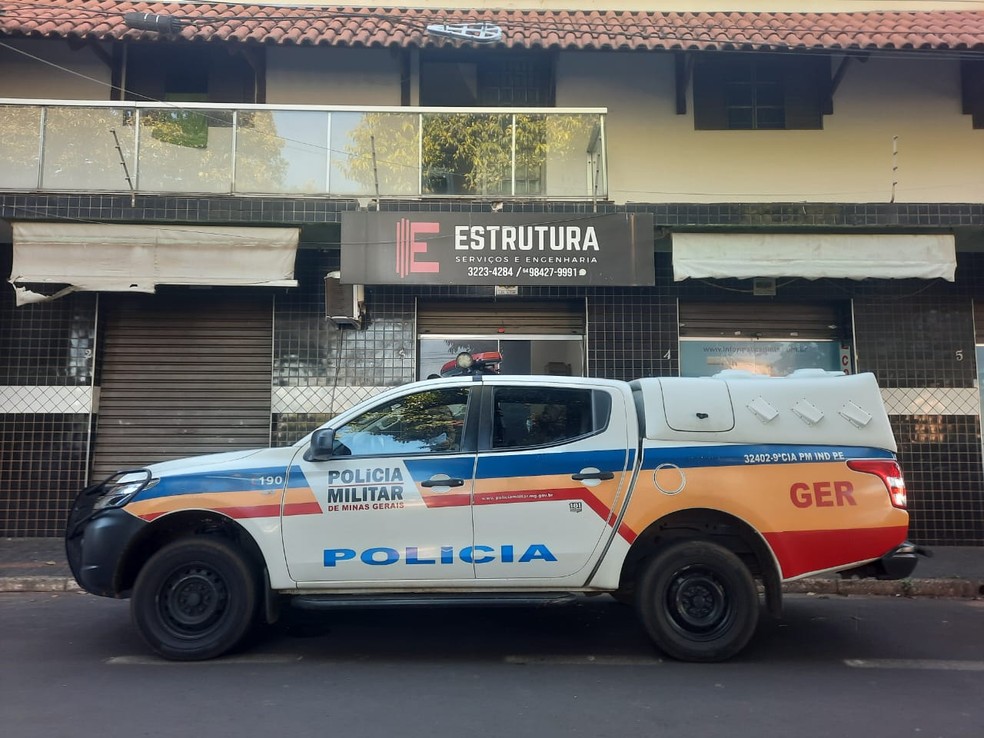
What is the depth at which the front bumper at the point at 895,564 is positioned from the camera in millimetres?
5184

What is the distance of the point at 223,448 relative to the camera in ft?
32.7

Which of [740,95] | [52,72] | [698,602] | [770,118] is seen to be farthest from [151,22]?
[698,602]

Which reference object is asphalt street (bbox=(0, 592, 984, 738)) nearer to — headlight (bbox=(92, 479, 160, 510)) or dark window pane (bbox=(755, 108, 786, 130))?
headlight (bbox=(92, 479, 160, 510))

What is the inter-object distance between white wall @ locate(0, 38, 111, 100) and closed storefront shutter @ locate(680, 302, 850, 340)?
8479 millimetres

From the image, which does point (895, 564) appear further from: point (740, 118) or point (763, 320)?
point (740, 118)

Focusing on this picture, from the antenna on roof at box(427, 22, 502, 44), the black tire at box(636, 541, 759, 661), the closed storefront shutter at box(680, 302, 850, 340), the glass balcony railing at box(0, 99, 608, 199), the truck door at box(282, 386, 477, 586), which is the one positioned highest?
the antenna on roof at box(427, 22, 502, 44)

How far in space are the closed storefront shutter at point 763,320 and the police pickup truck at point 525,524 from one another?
495 cm

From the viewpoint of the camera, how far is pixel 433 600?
205 inches

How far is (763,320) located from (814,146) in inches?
95.3

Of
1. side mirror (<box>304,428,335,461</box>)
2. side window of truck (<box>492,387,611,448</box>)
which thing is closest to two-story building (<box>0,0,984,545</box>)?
side window of truck (<box>492,387,611,448</box>)

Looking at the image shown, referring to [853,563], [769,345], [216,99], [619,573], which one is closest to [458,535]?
[619,573]

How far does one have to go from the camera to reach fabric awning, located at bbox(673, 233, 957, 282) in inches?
353

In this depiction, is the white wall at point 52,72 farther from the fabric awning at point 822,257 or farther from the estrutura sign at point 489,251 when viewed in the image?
the fabric awning at point 822,257

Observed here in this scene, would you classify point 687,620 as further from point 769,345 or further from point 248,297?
point 248,297
